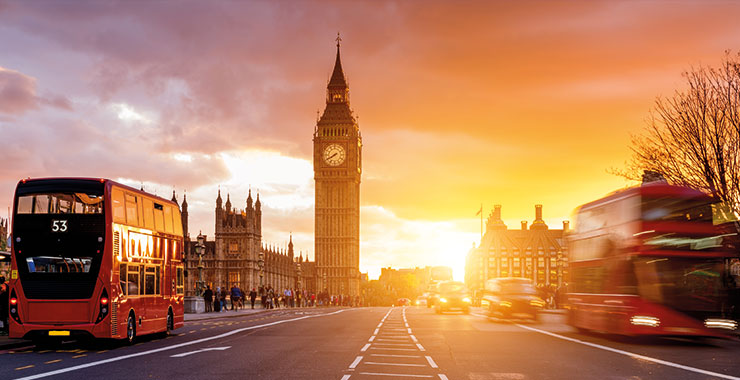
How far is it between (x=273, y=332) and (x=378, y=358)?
10.6 metres

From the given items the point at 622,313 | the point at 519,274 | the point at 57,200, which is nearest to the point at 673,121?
the point at 622,313

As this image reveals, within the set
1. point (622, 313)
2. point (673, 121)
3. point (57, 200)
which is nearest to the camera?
point (57, 200)

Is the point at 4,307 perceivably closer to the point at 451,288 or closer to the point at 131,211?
the point at 131,211

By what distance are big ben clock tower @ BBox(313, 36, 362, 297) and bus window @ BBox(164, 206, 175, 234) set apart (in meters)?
128

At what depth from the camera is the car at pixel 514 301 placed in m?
35.3

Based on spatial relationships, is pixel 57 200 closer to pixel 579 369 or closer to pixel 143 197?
pixel 143 197

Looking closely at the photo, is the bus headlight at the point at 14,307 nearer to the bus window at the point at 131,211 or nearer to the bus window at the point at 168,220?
the bus window at the point at 131,211

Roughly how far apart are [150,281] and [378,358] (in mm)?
8550

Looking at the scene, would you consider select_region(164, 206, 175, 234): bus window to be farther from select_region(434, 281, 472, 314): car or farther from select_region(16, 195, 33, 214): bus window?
select_region(434, 281, 472, 314): car

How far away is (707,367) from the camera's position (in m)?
Result: 15.2

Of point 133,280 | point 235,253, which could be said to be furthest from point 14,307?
point 235,253

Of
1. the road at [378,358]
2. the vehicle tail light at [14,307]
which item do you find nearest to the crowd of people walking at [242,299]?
the road at [378,358]

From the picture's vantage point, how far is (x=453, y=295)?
45.0 metres

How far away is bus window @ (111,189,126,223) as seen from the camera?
18812mm
